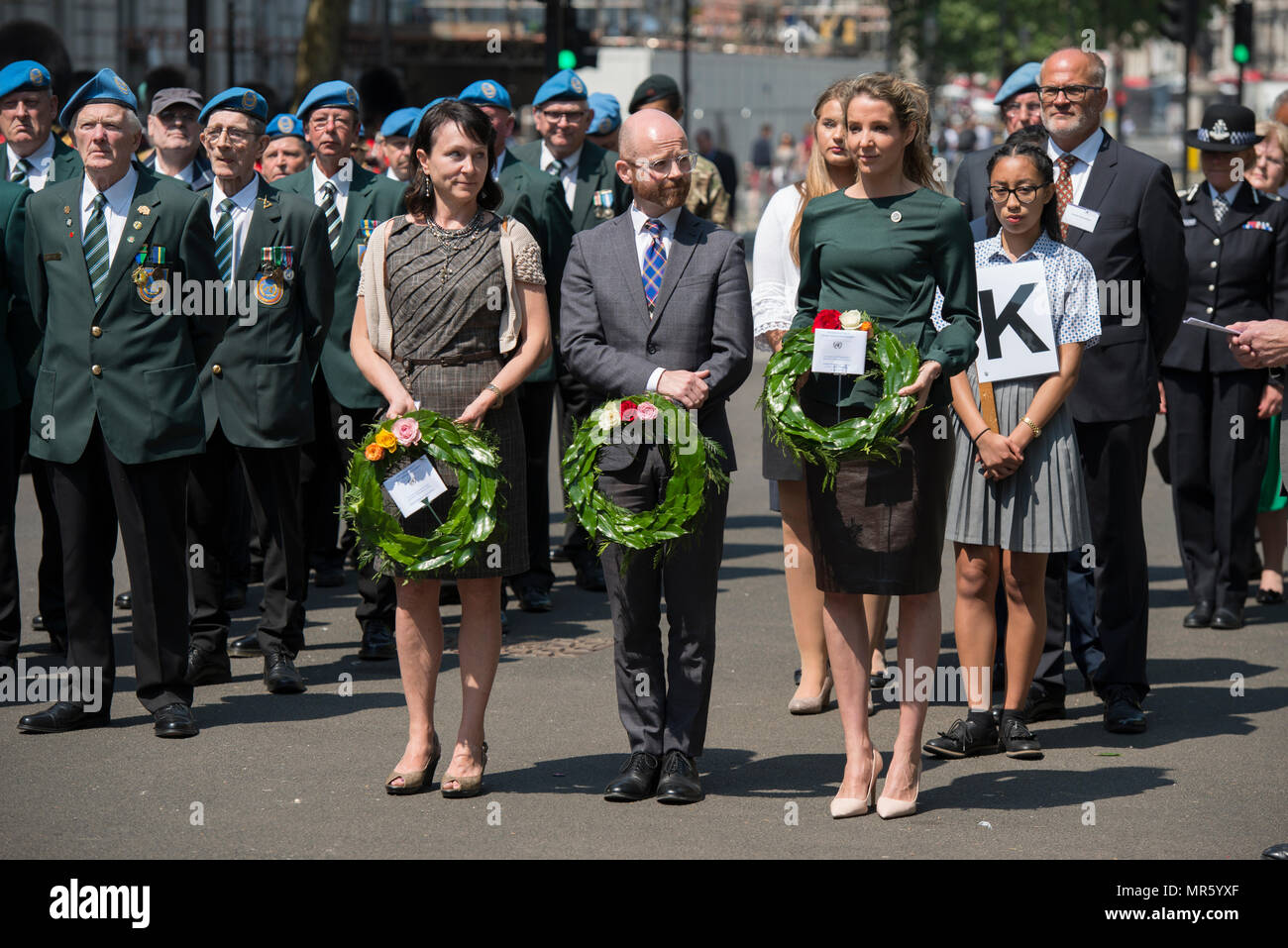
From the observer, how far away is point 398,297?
644cm

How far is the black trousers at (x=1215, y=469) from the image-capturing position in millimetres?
9594

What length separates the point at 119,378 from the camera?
23.5 ft

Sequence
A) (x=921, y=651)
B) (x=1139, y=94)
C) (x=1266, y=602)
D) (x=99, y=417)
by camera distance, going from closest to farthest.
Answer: (x=921, y=651) < (x=99, y=417) < (x=1266, y=602) < (x=1139, y=94)

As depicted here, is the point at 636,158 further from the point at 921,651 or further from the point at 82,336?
the point at 82,336

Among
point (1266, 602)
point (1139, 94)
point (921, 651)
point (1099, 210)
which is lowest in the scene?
point (1266, 602)

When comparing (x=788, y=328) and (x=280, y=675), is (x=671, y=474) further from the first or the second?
(x=280, y=675)

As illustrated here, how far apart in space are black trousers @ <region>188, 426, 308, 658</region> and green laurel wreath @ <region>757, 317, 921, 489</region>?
293 cm

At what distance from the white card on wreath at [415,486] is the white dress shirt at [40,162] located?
3692 millimetres

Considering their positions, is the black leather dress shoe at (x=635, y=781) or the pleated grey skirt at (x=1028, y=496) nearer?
the black leather dress shoe at (x=635, y=781)

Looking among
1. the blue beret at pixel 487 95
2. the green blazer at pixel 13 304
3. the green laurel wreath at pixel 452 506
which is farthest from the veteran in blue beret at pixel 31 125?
the green laurel wreath at pixel 452 506

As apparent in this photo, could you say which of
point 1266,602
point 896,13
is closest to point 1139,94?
point 896,13

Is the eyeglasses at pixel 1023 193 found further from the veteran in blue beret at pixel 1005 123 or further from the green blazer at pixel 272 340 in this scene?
the green blazer at pixel 272 340

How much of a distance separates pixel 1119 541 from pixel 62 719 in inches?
170
